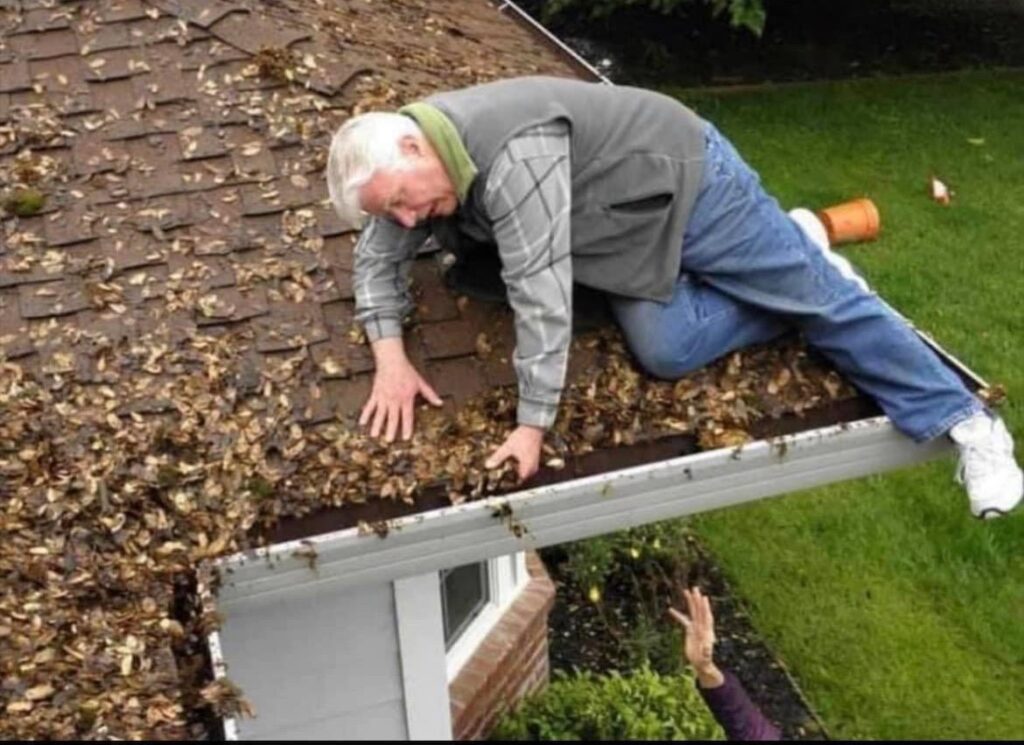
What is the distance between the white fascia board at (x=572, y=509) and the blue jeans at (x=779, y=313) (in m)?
0.10

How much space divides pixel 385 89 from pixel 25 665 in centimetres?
193

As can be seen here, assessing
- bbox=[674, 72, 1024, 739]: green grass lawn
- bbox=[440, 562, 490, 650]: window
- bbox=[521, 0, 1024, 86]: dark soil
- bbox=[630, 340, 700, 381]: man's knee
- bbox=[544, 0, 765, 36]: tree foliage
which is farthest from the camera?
bbox=[521, 0, 1024, 86]: dark soil

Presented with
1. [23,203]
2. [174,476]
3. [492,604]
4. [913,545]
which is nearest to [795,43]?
[913,545]

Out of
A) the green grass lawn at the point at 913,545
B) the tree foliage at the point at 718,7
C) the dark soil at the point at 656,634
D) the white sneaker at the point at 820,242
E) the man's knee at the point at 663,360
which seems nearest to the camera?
the man's knee at the point at 663,360

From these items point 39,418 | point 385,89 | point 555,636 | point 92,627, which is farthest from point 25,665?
point 555,636

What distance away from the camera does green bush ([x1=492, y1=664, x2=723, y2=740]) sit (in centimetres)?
520

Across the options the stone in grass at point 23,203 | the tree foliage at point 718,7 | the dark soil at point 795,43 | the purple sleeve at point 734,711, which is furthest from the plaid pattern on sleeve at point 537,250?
the dark soil at point 795,43

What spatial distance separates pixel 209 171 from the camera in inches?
152

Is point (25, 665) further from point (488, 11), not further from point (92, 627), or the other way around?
point (488, 11)

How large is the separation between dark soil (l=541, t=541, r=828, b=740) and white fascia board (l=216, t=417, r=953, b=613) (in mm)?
2402

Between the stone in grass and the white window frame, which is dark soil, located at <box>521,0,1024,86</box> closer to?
the white window frame

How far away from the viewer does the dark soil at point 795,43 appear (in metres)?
11.4

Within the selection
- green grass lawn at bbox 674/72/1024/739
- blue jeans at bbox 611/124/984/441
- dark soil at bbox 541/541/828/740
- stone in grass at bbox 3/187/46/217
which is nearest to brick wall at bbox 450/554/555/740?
dark soil at bbox 541/541/828/740

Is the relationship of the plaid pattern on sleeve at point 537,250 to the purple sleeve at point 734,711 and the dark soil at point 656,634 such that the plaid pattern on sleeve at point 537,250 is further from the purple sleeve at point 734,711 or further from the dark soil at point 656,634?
the dark soil at point 656,634
